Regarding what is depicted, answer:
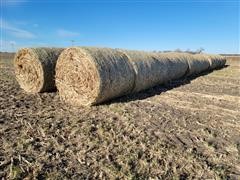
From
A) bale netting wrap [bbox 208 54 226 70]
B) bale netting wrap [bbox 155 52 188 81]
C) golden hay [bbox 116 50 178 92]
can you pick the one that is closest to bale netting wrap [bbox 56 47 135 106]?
golden hay [bbox 116 50 178 92]

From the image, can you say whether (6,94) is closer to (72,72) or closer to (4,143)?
(72,72)

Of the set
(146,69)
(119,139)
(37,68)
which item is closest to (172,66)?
(146,69)

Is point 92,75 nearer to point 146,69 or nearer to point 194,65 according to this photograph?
point 146,69

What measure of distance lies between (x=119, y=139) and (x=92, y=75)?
90.8 inches

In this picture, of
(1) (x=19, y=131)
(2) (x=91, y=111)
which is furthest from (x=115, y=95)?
(1) (x=19, y=131)

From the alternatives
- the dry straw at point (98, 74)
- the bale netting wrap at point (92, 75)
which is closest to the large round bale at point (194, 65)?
the dry straw at point (98, 74)

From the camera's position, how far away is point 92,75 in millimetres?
6457

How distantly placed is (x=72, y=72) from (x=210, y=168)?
4.36 meters

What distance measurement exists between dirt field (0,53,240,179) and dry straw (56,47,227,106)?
31cm

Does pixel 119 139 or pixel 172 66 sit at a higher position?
pixel 172 66

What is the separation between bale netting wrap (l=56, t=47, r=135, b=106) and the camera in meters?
6.41

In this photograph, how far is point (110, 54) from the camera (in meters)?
6.96

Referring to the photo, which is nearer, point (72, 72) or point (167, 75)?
point (72, 72)

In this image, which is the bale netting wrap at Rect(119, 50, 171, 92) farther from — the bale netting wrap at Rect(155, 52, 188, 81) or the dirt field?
the dirt field
